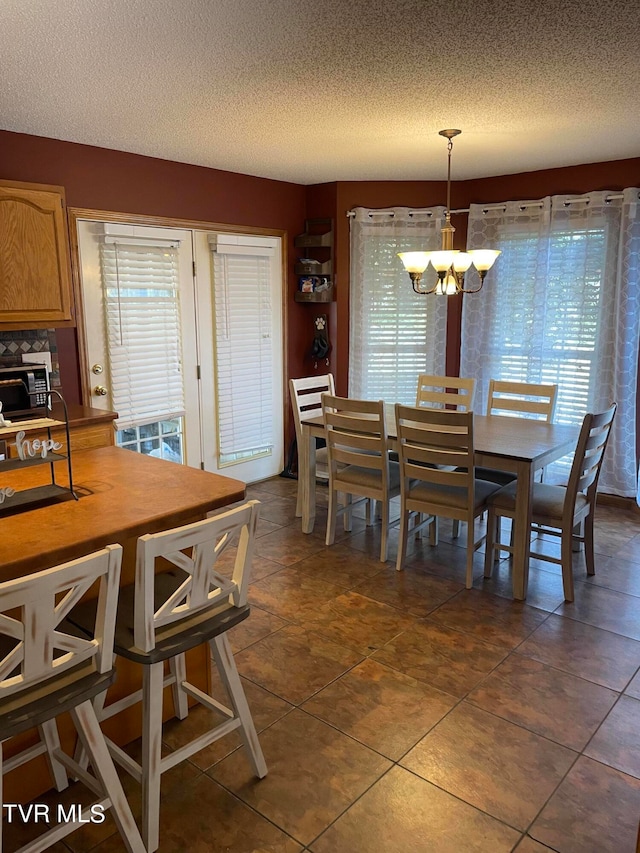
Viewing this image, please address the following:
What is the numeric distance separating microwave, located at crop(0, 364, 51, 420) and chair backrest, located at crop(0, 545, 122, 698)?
1.98 meters

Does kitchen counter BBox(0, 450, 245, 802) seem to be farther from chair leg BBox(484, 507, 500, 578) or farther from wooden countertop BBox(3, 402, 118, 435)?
chair leg BBox(484, 507, 500, 578)

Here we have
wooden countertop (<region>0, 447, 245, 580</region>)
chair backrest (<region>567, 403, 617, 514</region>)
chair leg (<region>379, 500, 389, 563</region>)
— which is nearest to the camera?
wooden countertop (<region>0, 447, 245, 580</region>)

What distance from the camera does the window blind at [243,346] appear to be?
4910 mm

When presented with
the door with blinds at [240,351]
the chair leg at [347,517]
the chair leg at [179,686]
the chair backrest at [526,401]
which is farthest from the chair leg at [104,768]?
the door with blinds at [240,351]

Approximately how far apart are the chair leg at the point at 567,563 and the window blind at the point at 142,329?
282cm

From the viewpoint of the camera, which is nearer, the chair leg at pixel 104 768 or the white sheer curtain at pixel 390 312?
the chair leg at pixel 104 768

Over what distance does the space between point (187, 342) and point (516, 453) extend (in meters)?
2.60

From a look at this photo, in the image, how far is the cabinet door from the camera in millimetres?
3357

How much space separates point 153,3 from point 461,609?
2.88 m

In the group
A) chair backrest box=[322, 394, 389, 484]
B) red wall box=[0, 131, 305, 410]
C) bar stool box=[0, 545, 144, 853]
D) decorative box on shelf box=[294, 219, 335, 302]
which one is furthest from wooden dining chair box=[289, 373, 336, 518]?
bar stool box=[0, 545, 144, 853]

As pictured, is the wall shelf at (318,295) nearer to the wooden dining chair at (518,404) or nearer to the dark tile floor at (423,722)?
the wooden dining chair at (518,404)

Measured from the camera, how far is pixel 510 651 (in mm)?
2852

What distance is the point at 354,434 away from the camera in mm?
4047

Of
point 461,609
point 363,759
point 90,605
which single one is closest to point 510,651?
point 461,609
